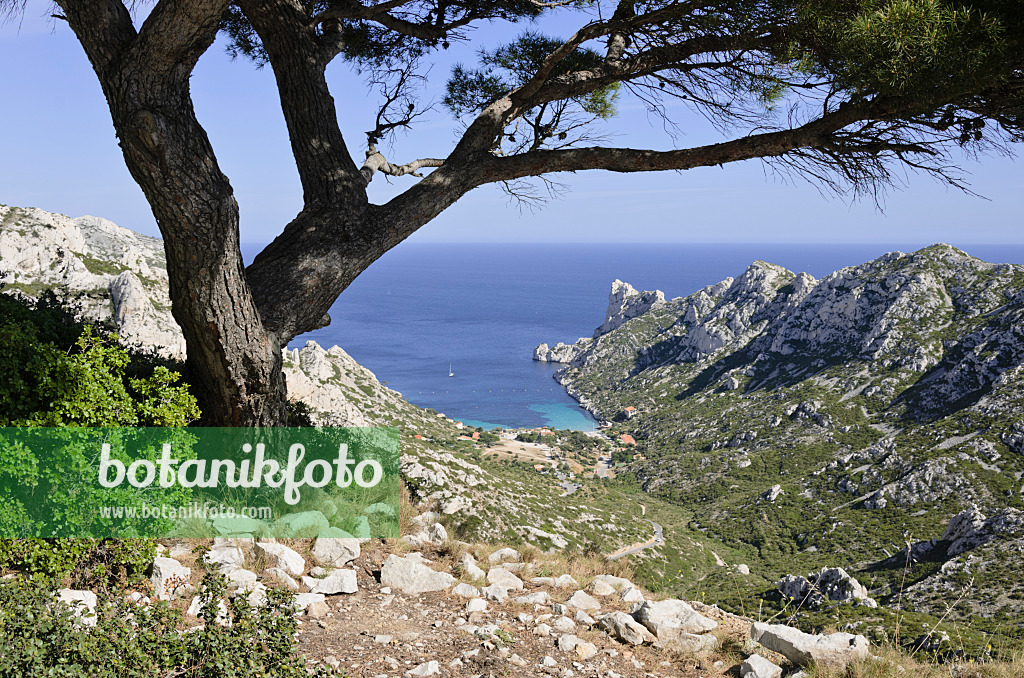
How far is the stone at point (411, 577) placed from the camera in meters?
3.67

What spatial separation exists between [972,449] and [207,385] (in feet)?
116

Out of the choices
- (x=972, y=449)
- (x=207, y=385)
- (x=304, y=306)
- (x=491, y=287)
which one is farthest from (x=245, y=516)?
(x=491, y=287)

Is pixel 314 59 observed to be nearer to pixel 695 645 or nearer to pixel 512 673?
pixel 512 673

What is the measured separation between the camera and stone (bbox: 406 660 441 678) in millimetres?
2607

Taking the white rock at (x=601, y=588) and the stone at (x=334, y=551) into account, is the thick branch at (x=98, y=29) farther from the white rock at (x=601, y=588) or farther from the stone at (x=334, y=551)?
the white rock at (x=601, y=588)

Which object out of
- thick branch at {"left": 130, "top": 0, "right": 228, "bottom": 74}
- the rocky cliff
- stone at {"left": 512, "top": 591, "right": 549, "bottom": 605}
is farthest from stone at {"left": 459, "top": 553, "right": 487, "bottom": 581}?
the rocky cliff

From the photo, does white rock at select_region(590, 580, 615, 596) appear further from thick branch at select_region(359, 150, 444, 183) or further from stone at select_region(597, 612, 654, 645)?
thick branch at select_region(359, 150, 444, 183)

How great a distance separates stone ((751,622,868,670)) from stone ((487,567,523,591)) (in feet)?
4.84

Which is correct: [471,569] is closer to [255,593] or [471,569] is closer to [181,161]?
[255,593]

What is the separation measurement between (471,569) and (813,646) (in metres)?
2.08

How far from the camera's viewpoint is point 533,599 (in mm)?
3641

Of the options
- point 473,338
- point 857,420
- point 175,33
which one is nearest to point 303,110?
point 175,33

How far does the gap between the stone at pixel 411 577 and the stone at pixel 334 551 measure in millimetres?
249

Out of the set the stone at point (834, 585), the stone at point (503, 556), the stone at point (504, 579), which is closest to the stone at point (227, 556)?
the stone at point (504, 579)
